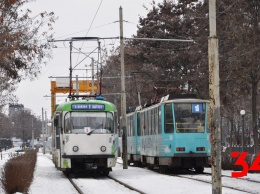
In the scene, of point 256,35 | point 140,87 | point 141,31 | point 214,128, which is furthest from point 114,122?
point 140,87

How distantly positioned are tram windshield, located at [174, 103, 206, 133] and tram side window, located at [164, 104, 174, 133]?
0.21m

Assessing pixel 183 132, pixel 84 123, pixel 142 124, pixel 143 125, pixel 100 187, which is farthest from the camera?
pixel 142 124

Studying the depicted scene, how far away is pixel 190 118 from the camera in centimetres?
2831

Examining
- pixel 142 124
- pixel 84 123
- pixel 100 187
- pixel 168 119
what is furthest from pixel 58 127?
pixel 142 124

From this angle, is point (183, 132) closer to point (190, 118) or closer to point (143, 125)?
point (190, 118)

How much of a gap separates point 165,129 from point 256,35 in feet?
21.0

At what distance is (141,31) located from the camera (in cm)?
5219

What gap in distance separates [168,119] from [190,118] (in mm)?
930

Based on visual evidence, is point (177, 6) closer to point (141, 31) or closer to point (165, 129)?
point (141, 31)

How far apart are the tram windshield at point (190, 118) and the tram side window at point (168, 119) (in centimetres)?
21

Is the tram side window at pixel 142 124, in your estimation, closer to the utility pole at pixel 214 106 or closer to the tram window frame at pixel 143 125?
the tram window frame at pixel 143 125

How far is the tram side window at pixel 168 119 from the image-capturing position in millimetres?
28253

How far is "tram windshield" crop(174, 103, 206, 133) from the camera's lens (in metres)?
28.2

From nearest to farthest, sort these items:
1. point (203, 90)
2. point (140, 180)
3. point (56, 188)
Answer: point (56, 188), point (140, 180), point (203, 90)
